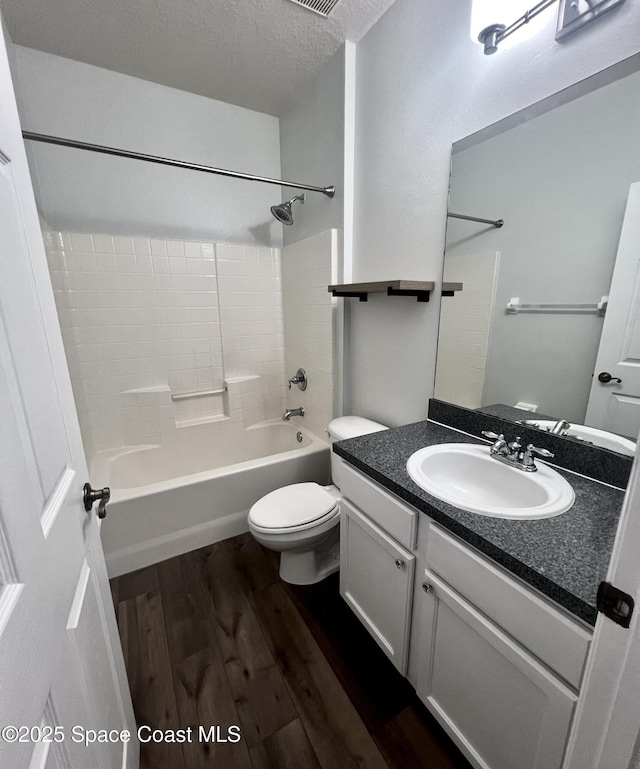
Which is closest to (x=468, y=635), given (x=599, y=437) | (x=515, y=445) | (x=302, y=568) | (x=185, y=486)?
(x=515, y=445)

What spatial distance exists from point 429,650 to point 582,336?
1066 mm

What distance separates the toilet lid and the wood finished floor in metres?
0.39

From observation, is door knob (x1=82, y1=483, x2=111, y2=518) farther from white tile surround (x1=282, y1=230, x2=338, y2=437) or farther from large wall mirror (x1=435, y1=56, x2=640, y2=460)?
white tile surround (x1=282, y1=230, x2=338, y2=437)

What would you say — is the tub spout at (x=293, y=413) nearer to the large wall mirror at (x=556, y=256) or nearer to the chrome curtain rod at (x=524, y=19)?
the large wall mirror at (x=556, y=256)

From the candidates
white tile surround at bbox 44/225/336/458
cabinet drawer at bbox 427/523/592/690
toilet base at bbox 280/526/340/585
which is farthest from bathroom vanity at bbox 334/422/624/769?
white tile surround at bbox 44/225/336/458

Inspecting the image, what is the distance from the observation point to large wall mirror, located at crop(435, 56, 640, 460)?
0.91 metres

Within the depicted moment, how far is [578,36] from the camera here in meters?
0.93

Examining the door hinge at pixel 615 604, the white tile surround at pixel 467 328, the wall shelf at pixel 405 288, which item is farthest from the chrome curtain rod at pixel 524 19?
the door hinge at pixel 615 604

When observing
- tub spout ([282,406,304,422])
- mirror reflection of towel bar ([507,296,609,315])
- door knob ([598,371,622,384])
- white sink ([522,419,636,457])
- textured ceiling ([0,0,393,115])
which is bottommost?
tub spout ([282,406,304,422])

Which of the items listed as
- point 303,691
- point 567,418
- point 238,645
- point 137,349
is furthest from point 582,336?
point 137,349

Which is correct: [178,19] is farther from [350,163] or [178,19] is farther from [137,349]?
[137,349]

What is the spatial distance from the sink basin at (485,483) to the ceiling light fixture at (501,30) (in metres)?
1.34

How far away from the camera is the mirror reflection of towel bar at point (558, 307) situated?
967mm

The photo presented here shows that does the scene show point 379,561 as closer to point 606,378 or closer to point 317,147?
point 606,378
